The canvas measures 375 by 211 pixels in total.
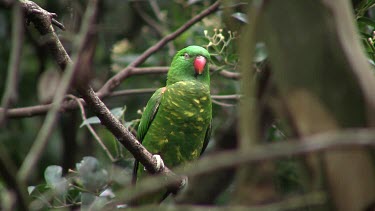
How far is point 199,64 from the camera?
3697mm

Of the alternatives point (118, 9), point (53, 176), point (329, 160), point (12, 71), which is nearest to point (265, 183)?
point (329, 160)

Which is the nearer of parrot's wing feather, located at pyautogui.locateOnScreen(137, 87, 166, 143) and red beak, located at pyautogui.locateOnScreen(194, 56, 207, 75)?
parrot's wing feather, located at pyautogui.locateOnScreen(137, 87, 166, 143)

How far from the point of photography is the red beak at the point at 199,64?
3.70 meters

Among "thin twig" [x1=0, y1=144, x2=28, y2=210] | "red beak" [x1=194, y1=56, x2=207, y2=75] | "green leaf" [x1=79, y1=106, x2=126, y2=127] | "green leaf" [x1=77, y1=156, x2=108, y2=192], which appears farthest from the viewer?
"red beak" [x1=194, y1=56, x2=207, y2=75]

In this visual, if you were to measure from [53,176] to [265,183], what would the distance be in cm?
226

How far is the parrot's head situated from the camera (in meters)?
3.71

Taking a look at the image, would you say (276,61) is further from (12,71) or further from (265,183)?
(12,71)

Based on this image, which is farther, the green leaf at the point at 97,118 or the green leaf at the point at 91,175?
the green leaf at the point at 97,118

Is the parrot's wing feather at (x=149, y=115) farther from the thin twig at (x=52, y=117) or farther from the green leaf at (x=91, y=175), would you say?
the thin twig at (x=52, y=117)

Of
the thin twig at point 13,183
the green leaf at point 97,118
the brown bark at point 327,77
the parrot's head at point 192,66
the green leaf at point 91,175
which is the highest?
the brown bark at point 327,77

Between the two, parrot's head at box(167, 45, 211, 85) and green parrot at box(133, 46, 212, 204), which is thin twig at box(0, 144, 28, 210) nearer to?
green parrot at box(133, 46, 212, 204)

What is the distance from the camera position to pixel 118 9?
4.55 metres

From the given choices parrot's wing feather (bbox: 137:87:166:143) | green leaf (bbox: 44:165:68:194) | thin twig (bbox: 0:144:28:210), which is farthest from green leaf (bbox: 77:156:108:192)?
thin twig (bbox: 0:144:28:210)

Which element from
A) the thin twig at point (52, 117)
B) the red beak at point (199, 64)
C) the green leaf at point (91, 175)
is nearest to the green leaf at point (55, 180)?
the green leaf at point (91, 175)
